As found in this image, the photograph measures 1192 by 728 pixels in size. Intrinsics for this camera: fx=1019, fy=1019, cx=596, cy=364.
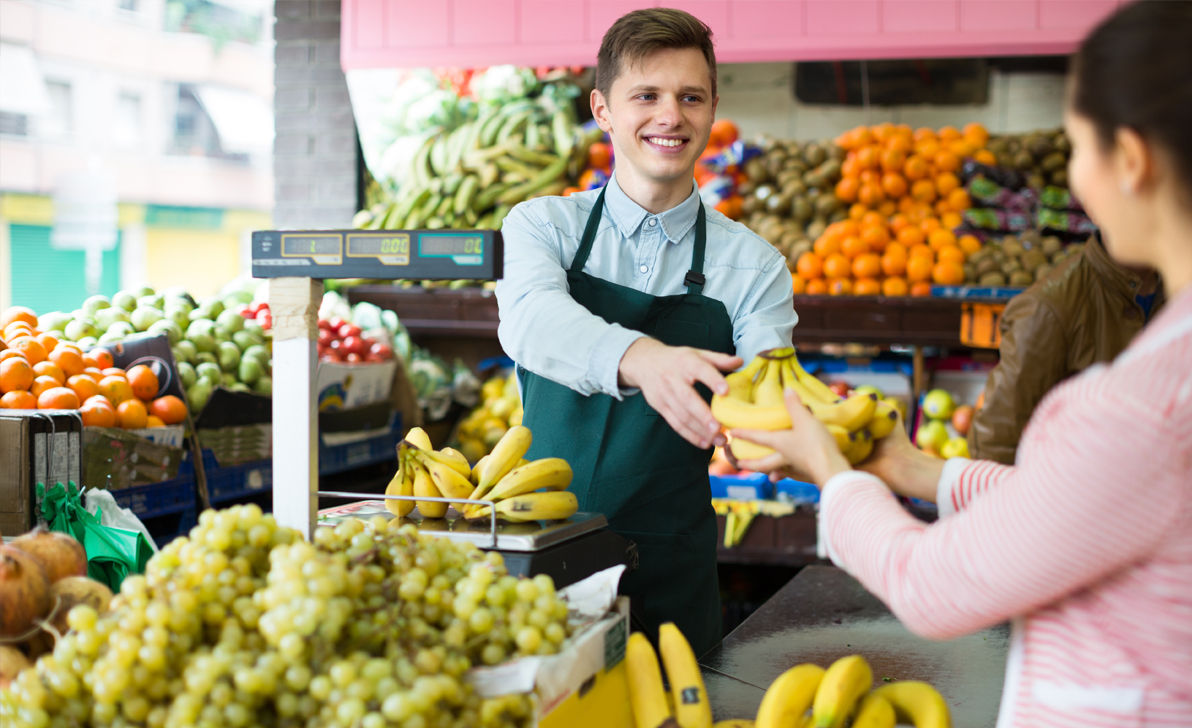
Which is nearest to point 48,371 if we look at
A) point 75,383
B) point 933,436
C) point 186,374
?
point 75,383

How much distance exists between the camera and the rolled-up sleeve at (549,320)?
1801 mm

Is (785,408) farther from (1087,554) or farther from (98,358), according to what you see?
(98,358)

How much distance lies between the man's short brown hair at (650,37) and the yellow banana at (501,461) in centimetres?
90

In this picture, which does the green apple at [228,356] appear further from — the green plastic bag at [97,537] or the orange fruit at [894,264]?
the orange fruit at [894,264]

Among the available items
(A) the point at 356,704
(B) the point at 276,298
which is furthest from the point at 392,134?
(A) the point at 356,704

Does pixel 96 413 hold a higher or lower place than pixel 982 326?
lower

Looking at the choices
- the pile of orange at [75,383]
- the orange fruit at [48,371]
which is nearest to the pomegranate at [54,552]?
the pile of orange at [75,383]

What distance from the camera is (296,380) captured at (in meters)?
1.33

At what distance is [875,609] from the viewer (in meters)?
2.30

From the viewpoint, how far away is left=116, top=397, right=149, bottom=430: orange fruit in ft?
10.8

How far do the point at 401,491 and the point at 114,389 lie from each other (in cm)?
193

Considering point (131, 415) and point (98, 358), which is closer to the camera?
point (131, 415)

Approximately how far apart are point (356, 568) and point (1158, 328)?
87 cm

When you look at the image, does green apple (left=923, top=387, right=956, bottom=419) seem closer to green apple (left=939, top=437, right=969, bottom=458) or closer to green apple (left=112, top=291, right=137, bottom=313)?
green apple (left=939, top=437, right=969, bottom=458)
